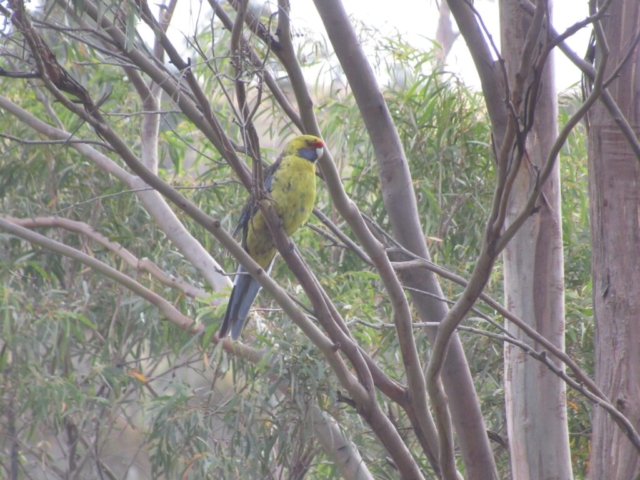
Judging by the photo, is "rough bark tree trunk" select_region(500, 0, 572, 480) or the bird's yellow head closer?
"rough bark tree trunk" select_region(500, 0, 572, 480)

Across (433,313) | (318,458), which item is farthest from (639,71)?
(318,458)

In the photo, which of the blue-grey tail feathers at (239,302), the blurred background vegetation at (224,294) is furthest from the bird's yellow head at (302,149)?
the blue-grey tail feathers at (239,302)

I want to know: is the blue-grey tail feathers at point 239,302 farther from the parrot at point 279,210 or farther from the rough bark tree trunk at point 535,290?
the rough bark tree trunk at point 535,290

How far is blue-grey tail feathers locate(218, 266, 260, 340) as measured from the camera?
93.0 inches

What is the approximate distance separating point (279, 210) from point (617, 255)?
3.53ft

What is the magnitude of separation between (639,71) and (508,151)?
0.76 metres

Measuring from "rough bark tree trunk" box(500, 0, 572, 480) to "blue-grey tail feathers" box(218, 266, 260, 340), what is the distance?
0.83 metres

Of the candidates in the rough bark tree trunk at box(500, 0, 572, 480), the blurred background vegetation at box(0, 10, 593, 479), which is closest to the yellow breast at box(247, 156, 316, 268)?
the blurred background vegetation at box(0, 10, 593, 479)

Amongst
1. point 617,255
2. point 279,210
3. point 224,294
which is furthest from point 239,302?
point 617,255

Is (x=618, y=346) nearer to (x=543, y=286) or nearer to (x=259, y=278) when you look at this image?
(x=543, y=286)

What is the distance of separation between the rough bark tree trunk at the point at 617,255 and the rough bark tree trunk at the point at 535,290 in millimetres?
99

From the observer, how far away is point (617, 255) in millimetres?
1708

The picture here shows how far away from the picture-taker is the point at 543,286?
1.83 metres

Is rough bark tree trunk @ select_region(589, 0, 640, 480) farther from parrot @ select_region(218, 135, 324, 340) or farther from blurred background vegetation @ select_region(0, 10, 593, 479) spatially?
blurred background vegetation @ select_region(0, 10, 593, 479)
